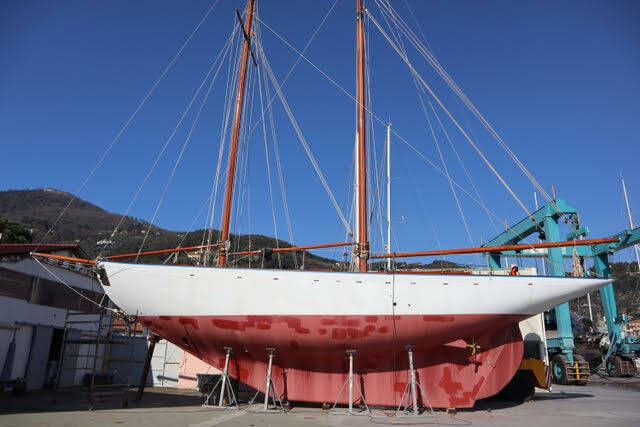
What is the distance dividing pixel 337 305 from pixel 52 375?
1218cm

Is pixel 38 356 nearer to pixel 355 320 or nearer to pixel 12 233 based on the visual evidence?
pixel 355 320

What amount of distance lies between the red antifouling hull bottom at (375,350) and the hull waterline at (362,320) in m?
0.03

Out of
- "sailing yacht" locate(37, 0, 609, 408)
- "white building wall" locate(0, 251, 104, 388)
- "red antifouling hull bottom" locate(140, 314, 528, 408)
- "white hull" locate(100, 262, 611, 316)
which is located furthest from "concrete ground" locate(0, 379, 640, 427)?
"white hull" locate(100, 262, 611, 316)

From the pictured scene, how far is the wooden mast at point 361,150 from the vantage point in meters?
12.4

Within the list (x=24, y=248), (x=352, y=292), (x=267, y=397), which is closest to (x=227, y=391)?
(x=267, y=397)

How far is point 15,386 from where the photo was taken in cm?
1238

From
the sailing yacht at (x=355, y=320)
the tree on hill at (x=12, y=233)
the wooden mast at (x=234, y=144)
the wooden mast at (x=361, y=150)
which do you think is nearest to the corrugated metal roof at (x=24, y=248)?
the sailing yacht at (x=355, y=320)

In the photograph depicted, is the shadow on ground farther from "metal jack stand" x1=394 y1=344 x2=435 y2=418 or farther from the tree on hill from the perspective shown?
the tree on hill

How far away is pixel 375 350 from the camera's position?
34.9 ft

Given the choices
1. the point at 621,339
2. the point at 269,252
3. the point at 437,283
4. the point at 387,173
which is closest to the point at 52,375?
the point at 269,252

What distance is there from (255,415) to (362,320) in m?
3.39

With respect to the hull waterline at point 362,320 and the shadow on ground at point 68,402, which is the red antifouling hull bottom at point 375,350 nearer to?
the hull waterline at point 362,320

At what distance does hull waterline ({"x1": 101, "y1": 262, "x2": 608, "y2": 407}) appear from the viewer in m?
10.3

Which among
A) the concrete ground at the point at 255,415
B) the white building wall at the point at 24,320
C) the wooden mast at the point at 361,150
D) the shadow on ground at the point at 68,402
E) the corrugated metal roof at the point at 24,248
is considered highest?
the wooden mast at the point at 361,150
